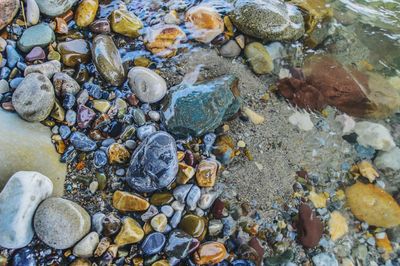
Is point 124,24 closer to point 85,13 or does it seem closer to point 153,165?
point 85,13

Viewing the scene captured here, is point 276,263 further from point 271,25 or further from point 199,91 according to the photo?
point 271,25

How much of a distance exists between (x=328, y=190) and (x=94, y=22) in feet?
7.26

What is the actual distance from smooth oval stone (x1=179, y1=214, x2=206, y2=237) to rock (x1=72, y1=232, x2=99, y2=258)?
1.77 ft

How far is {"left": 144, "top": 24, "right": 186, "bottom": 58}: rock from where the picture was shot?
303cm

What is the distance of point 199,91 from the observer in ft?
8.91

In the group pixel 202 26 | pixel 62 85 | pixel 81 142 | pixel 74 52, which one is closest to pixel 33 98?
pixel 62 85

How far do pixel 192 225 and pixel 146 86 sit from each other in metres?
1.03

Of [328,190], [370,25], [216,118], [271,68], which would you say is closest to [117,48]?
[216,118]

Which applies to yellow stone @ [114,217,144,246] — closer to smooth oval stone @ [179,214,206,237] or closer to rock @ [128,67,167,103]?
smooth oval stone @ [179,214,206,237]

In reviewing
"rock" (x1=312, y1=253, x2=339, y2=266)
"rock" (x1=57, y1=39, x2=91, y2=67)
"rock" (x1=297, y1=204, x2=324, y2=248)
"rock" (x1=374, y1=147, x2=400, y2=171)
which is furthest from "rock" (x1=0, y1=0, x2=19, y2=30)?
"rock" (x1=374, y1=147, x2=400, y2=171)

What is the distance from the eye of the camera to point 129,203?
2.42 meters

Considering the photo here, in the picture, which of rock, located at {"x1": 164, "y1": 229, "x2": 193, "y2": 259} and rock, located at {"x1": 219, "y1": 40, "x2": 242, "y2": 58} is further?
rock, located at {"x1": 219, "y1": 40, "x2": 242, "y2": 58}

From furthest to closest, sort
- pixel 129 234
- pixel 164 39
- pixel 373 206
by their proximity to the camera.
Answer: pixel 164 39 < pixel 373 206 < pixel 129 234

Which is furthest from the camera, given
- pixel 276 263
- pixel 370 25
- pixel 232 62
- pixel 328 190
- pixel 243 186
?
pixel 370 25
